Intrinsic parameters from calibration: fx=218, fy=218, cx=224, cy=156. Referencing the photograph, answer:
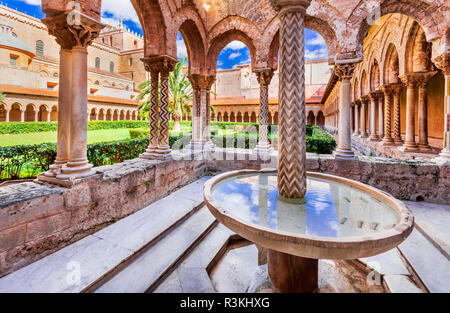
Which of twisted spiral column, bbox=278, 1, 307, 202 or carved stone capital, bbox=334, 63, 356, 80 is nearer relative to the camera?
twisted spiral column, bbox=278, 1, 307, 202

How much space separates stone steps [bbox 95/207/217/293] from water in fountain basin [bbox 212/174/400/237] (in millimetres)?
884

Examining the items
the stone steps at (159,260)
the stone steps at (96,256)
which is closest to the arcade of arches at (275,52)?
the stone steps at (96,256)

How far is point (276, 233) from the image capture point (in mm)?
1312

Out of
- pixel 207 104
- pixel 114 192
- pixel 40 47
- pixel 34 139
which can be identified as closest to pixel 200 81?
pixel 207 104

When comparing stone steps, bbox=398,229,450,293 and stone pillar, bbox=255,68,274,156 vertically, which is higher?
stone pillar, bbox=255,68,274,156

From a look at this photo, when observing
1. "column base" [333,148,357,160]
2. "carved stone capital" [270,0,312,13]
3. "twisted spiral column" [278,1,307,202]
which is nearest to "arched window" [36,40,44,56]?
"column base" [333,148,357,160]

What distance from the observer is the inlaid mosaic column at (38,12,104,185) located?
277cm

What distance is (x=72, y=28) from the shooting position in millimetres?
2775

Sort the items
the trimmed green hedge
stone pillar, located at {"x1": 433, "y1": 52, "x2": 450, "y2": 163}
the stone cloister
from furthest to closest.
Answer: the trimmed green hedge → stone pillar, located at {"x1": 433, "y1": 52, "x2": 450, "y2": 163} → the stone cloister

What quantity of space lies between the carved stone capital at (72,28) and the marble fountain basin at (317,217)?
261 centimetres

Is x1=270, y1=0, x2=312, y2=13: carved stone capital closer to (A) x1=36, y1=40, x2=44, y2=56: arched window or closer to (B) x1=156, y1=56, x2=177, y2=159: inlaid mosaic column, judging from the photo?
(B) x1=156, y1=56, x2=177, y2=159: inlaid mosaic column

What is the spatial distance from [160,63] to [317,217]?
4.44 metres
